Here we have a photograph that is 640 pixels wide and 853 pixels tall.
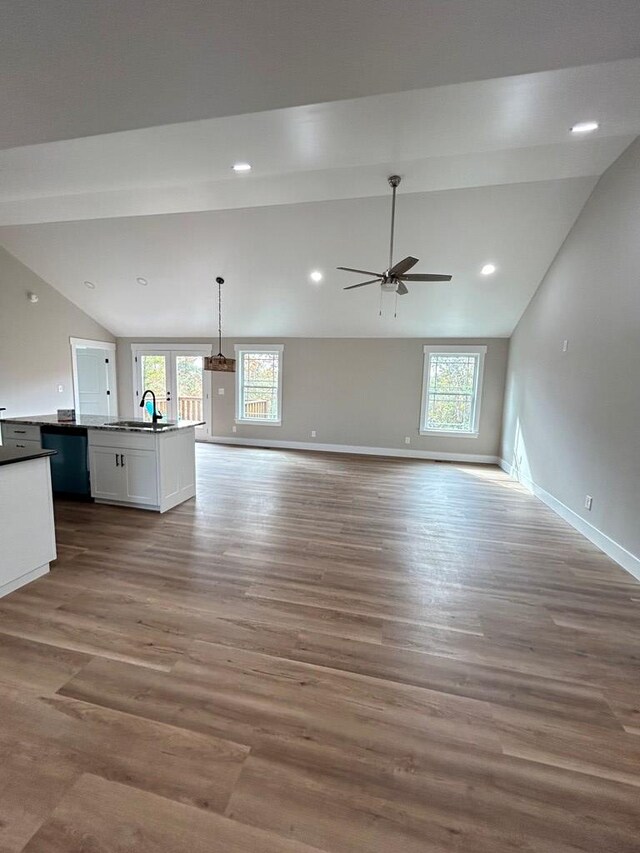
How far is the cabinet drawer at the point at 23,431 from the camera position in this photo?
432cm

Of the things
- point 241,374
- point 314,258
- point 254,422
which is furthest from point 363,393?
point 314,258

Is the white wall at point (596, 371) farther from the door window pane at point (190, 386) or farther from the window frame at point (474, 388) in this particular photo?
the door window pane at point (190, 386)

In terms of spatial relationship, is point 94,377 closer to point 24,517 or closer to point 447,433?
point 24,517

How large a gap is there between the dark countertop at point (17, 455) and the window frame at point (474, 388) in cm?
606

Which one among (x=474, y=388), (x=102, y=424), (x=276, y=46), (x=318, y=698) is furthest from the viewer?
(x=474, y=388)

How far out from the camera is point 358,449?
7.64m

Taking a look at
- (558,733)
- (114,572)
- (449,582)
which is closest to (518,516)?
(449,582)

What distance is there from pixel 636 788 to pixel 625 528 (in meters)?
2.30

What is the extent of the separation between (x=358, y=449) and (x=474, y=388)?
8.17 feet

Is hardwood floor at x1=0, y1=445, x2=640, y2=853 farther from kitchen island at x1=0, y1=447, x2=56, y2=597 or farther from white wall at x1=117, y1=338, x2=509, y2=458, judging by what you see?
white wall at x1=117, y1=338, x2=509, y2=458

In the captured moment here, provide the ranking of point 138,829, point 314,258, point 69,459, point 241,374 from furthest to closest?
point 241,374 → point 314,258 → point 69,459 → point 138,829

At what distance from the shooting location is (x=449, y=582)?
2793 millimetres

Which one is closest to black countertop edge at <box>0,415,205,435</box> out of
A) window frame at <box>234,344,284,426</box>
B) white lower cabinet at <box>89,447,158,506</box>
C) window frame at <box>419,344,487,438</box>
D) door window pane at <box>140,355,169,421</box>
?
white lower cabinet at <box>89,447,158,506</box>

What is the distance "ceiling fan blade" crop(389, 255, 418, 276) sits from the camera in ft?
11.1
